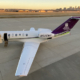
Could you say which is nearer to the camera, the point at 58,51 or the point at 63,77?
the point at 63,77

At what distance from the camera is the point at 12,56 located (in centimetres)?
1027

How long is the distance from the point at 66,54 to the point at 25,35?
Result: 611 cm

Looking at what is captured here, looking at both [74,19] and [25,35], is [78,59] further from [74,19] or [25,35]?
[25,35]

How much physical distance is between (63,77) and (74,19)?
27.1 feet

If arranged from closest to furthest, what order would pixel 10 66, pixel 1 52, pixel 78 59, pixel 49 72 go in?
1. pixel 49 72
2. pixel 10 66
3. pixel 78 59
4. pixel 1 52

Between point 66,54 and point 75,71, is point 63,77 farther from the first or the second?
point 66,54

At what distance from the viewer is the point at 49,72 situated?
7848 mm

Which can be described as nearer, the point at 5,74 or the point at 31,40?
the point at 5,74

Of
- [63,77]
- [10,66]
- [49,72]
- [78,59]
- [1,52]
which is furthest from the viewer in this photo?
[1,52]

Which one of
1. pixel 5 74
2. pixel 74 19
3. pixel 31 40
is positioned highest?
pixel 74 19

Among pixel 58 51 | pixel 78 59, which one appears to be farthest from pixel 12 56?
pixel 78 59

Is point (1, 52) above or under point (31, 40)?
under

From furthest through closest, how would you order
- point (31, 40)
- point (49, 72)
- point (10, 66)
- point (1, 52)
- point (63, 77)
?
point (31, 40) < point (1, 52) < point (10, 66) < point (49, 72) < point (63, 77)

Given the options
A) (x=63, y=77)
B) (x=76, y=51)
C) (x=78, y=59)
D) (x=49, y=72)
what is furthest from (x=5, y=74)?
(x=76, y=51)
